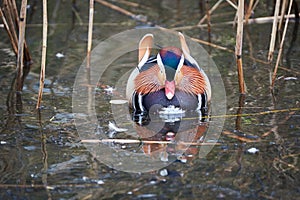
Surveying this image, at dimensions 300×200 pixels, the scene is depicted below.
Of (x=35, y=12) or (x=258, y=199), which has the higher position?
(x=35, y=12)

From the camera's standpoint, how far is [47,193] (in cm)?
496

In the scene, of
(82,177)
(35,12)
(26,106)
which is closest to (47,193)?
(82,177)

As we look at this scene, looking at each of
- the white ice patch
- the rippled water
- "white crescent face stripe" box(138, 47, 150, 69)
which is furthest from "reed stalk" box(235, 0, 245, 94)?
the white ice patch

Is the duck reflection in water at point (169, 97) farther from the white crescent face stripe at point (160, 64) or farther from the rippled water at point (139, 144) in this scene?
the rippled water at point (139, 144)

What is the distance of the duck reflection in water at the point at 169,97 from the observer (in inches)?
252

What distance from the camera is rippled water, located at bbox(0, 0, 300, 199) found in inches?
198

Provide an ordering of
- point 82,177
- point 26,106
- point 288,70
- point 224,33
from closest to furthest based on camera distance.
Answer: point 82,177, point 26,106, point 288,70, point 224,33

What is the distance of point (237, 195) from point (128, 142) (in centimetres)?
141

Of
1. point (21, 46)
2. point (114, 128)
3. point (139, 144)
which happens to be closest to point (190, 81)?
point (114, 128)

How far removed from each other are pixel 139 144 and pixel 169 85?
1.01 meters

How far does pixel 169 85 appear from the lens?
6758 mm

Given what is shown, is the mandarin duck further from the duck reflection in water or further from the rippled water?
the rippled water

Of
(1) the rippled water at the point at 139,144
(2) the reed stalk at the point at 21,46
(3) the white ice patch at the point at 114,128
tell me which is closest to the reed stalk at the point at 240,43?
(1) the rippled water at the point at 139,144

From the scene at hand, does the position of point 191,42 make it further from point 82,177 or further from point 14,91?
point 82,177
